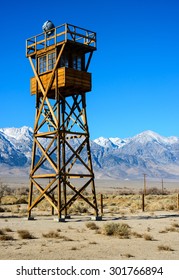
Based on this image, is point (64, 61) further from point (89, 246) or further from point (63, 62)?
point (89, 246)

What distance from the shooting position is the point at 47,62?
30609 mm

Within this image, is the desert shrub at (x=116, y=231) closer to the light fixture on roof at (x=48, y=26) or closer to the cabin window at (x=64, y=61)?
the cabin window at (x=64, y=61)

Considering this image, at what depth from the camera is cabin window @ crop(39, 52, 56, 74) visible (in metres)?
30.2

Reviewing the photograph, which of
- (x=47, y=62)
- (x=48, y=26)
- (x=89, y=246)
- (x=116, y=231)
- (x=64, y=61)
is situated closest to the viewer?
(x=89, y=246)

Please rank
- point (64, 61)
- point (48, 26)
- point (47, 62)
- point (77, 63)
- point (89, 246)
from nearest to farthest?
→ point (89, 246) → point (64, 61) → point (47, 62) → point (77, 63) → point (48, 26)

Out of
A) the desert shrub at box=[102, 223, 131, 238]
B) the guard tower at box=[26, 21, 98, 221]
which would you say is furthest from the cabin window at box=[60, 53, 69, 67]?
the desert shrub at box=[102, 223, 131, 238]

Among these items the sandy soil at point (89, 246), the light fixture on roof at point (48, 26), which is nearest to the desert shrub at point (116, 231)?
the sandy soil at point (89, 246)

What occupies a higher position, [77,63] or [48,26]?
[48,26]

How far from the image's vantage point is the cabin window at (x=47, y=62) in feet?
99.1

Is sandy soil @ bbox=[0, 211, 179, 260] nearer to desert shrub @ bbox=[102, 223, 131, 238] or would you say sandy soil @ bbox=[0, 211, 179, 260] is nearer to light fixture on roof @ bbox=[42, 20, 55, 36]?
desert shrub @ bbox=[102, 223, 131, 238]

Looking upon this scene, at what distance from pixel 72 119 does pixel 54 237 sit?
40.3 feet

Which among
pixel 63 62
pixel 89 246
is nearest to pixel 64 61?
pixel 63 62

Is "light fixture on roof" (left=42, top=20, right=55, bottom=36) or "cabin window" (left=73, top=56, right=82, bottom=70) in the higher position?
"light fixture on roof" (left=42, top=20, right=55, bottom=36)
